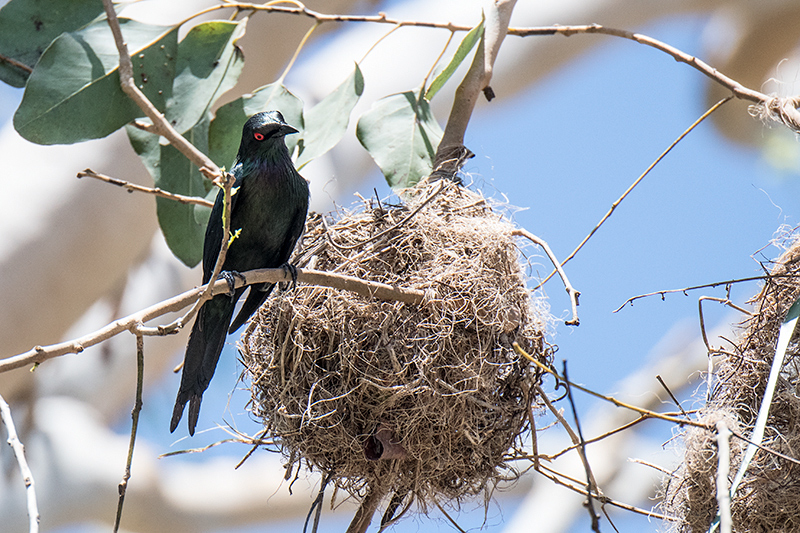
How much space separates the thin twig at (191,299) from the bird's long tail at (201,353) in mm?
345

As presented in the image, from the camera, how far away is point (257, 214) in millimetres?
A: 2061

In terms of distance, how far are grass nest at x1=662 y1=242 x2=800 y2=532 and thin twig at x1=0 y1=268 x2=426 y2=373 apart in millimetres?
674

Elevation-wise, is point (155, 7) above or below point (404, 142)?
above

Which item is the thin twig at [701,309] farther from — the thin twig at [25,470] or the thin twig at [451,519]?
the thin twig at [25,470]

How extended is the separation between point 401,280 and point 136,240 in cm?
229

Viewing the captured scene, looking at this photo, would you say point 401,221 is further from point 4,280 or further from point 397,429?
point 4,280

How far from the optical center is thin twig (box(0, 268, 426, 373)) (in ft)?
3.68

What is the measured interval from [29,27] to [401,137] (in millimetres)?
A: 1143

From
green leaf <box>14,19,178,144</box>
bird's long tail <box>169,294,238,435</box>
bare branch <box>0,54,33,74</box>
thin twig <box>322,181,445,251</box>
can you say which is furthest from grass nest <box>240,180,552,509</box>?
bare branch <box>0,54,33,74</box>

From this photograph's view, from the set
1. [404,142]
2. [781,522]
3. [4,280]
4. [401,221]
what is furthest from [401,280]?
[4,280]

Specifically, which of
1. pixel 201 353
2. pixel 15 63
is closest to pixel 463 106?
pixel 201 353

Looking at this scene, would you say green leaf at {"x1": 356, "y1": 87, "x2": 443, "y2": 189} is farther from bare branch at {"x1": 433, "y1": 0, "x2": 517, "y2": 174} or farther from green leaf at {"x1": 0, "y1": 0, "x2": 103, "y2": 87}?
green leaf at {"x1": 0, "y1": 0, "x2": 103, "y2": 87}

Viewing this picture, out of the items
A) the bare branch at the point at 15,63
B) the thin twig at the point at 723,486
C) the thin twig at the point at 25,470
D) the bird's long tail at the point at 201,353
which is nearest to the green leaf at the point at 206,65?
the bare branch at the point at 15,63

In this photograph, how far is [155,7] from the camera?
333cm
